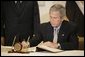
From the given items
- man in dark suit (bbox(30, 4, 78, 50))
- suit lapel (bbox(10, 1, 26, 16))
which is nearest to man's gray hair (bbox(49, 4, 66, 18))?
man in dark suit (bbox(30, 4, 78, 50))

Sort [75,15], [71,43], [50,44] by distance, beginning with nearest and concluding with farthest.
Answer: [50,44] → [71,43] → [75,15]

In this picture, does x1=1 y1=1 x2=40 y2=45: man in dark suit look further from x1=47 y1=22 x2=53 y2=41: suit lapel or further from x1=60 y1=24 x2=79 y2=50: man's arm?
x1=60 y1=24 x2=79 y2=50: man's arm

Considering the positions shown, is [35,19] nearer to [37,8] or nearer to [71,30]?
[37,8]

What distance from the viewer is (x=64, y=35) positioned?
1.99 m

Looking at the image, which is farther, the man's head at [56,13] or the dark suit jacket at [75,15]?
the dark suit jacket at [75,15]

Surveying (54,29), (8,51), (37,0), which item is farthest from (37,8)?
(8,51)

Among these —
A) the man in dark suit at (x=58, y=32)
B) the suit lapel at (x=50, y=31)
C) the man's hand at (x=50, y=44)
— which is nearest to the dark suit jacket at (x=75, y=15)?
the man in dark suit at (x=58, y=32)

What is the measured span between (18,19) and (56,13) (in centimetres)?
32

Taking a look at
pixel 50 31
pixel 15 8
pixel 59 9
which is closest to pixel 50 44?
pixel 50 31

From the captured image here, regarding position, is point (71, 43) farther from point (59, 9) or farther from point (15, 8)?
point (15, 8)

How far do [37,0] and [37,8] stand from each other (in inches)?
2.8

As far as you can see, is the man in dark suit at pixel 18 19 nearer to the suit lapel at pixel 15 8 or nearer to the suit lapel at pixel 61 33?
the suit lapel at pixel 15 8

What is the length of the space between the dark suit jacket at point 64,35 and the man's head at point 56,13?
0.07 metres

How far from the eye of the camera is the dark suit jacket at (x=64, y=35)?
1.94 m
